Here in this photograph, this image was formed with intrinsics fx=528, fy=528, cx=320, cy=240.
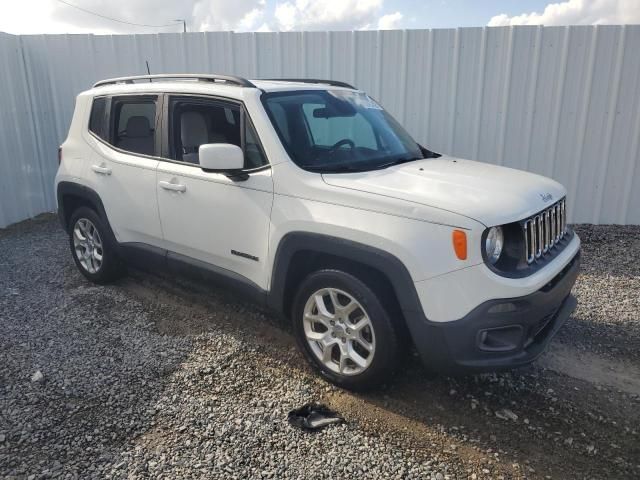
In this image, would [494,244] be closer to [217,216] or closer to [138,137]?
[217,216]

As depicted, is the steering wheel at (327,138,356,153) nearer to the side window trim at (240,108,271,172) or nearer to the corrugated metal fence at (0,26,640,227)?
the side window trim at (240,108,271,172)

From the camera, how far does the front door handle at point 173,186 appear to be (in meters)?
4.02

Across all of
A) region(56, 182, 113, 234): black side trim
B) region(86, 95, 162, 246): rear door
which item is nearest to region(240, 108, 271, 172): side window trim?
region(86, 95, 162, 246): rear door

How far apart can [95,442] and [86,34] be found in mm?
7067

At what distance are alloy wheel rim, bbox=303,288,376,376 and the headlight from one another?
0.80m

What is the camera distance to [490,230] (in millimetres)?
2840

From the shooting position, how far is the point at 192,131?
4215 millimetres

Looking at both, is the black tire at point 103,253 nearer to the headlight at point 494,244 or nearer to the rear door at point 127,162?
the rear door at point 127,162

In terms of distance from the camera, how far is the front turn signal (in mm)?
2785

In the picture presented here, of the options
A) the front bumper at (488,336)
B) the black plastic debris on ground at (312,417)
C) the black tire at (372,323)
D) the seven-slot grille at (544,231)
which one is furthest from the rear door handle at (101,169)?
the seven-slot grille at (544,231)

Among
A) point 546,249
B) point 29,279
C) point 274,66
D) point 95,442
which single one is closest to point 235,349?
point 95,442

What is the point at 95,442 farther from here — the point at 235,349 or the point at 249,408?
the point at 235,349

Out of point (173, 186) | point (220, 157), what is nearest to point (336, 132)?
point (220, 157)

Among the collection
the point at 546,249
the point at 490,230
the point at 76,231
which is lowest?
the point at 76,231
